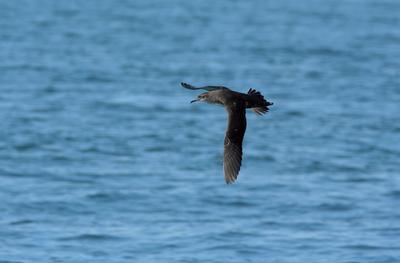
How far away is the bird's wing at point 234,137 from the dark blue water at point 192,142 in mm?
3151

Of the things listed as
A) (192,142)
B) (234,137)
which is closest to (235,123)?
(234,137)

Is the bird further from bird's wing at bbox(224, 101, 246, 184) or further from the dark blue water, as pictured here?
the dark blue water

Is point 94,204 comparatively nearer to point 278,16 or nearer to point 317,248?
point 317,248

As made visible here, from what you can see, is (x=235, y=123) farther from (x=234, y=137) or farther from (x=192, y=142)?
(x=192, y=142)

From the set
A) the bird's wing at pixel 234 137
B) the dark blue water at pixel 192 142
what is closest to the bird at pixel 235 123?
the bird's wing at pixel 234 137

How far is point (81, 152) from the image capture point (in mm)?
17625

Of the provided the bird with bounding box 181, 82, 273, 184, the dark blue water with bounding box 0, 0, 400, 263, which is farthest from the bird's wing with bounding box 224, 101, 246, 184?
the dark blue water with bounding box 0, 0, 400, 263

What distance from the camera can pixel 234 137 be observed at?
30.5 feet

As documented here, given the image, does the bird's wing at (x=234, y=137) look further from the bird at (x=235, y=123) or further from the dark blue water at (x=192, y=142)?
the dark blue water at (x=192, y=142)

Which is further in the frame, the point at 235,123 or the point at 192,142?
the point at 192,142

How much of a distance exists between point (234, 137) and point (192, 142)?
9378 millimetres

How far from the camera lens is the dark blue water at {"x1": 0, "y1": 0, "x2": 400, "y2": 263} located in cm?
1325

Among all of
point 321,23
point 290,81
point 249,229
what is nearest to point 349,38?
point 321,23

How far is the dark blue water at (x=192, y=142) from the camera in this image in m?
13.2
